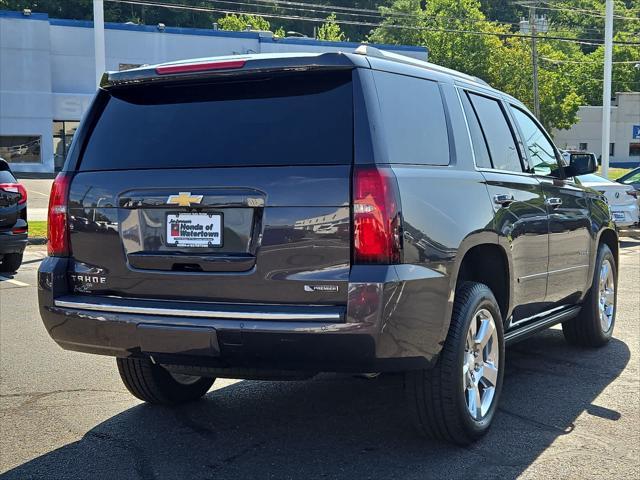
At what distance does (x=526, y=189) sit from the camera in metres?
5.14

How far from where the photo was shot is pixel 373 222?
354 cm

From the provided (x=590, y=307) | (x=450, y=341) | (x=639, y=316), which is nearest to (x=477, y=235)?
(x=450, y=341)

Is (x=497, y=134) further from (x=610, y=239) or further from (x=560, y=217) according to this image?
(x=610, y=239)

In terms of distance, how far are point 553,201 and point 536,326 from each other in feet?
2.90

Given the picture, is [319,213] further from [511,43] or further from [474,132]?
[511,43]

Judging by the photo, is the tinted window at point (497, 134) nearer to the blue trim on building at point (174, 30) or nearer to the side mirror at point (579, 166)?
the side mirror at point (579, 166)

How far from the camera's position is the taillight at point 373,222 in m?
3.54

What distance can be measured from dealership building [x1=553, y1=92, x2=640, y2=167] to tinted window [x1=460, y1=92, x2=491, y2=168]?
64.0m

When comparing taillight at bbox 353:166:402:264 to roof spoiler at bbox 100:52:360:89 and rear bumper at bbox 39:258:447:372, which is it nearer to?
rear bumper at bbox 39:258:447:372

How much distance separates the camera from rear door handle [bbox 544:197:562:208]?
5.40 meters

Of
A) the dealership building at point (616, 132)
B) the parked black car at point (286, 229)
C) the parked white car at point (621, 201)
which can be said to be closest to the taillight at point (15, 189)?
the parked black car at point (286, 229)

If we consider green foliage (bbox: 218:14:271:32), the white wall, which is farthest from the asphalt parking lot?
green foliage (bbox: 218:14:271:32)

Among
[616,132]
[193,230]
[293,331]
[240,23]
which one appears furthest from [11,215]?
[616,132]

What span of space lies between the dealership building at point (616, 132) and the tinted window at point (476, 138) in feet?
210
